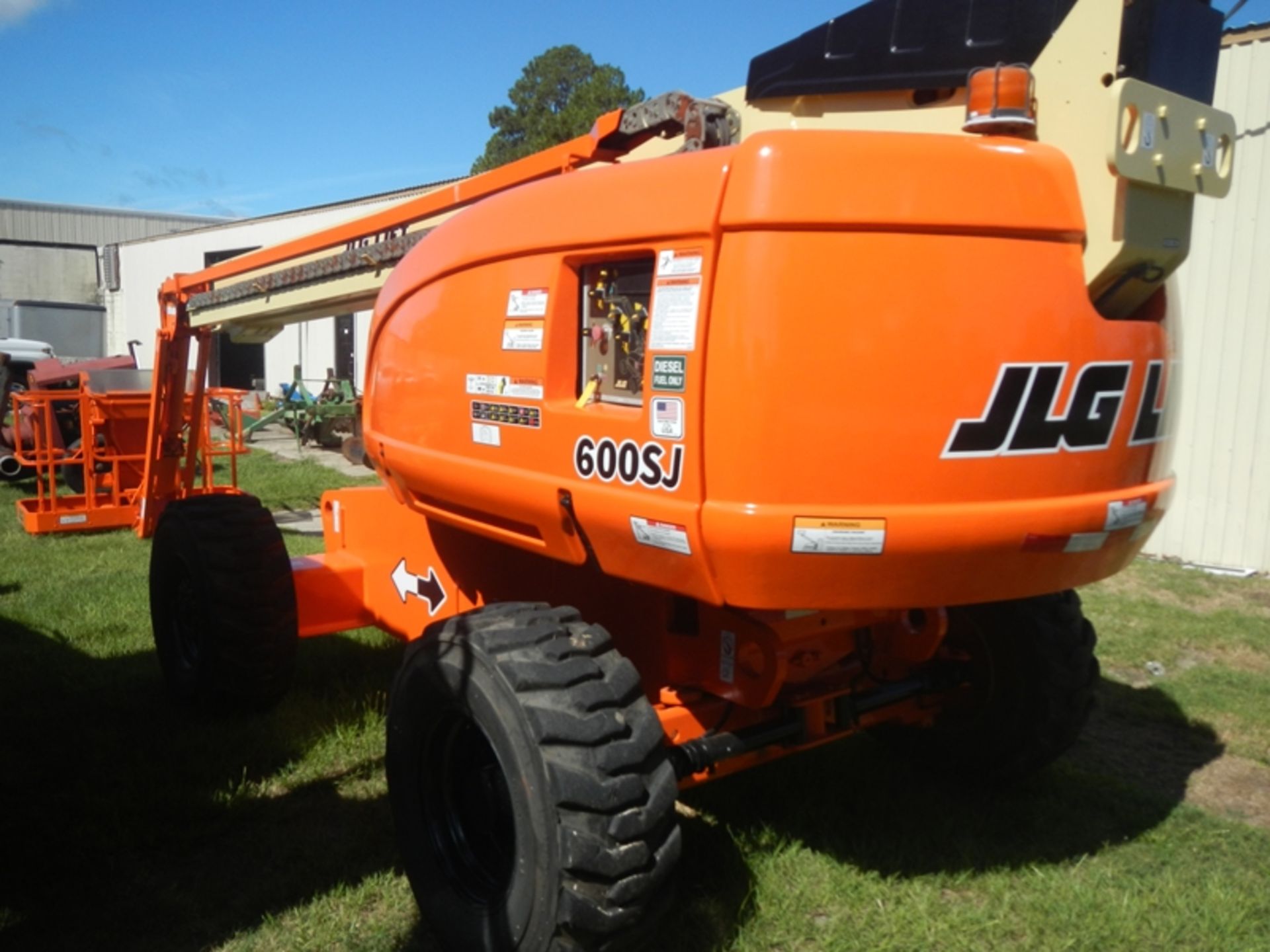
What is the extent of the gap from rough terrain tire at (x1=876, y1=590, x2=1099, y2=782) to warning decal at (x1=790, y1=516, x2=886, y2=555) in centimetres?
162

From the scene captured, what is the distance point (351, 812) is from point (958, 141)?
304 cm

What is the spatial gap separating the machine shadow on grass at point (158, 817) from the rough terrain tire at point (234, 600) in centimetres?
19

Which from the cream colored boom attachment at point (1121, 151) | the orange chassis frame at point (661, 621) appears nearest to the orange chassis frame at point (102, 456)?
the orange chassis frame at point (661, 621)

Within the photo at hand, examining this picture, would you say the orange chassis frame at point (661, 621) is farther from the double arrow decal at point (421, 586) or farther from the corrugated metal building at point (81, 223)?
the corrugated metal building at point (81, 223)

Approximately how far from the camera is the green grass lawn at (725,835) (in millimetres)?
3207

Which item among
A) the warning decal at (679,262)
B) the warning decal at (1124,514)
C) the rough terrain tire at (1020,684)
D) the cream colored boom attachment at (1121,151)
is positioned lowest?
the rough terrain tire at (1020,684)

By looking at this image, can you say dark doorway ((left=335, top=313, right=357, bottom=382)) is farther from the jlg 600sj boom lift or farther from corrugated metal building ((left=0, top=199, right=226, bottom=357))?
the jlg 600sj boom lift

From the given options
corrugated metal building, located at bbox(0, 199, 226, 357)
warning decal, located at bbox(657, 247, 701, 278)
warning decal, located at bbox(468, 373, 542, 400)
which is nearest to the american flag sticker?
warning decal, located at bbox(657, 247, 701, 278)

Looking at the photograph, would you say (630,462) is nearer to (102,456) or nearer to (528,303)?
(528,303)

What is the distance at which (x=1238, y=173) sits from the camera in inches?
313

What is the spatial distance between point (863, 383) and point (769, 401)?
0.21 m

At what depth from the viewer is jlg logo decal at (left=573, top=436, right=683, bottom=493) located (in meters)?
2.48

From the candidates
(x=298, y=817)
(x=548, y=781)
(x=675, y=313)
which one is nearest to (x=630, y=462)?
(x=675, y=313)

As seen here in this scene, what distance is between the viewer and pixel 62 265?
104ft
